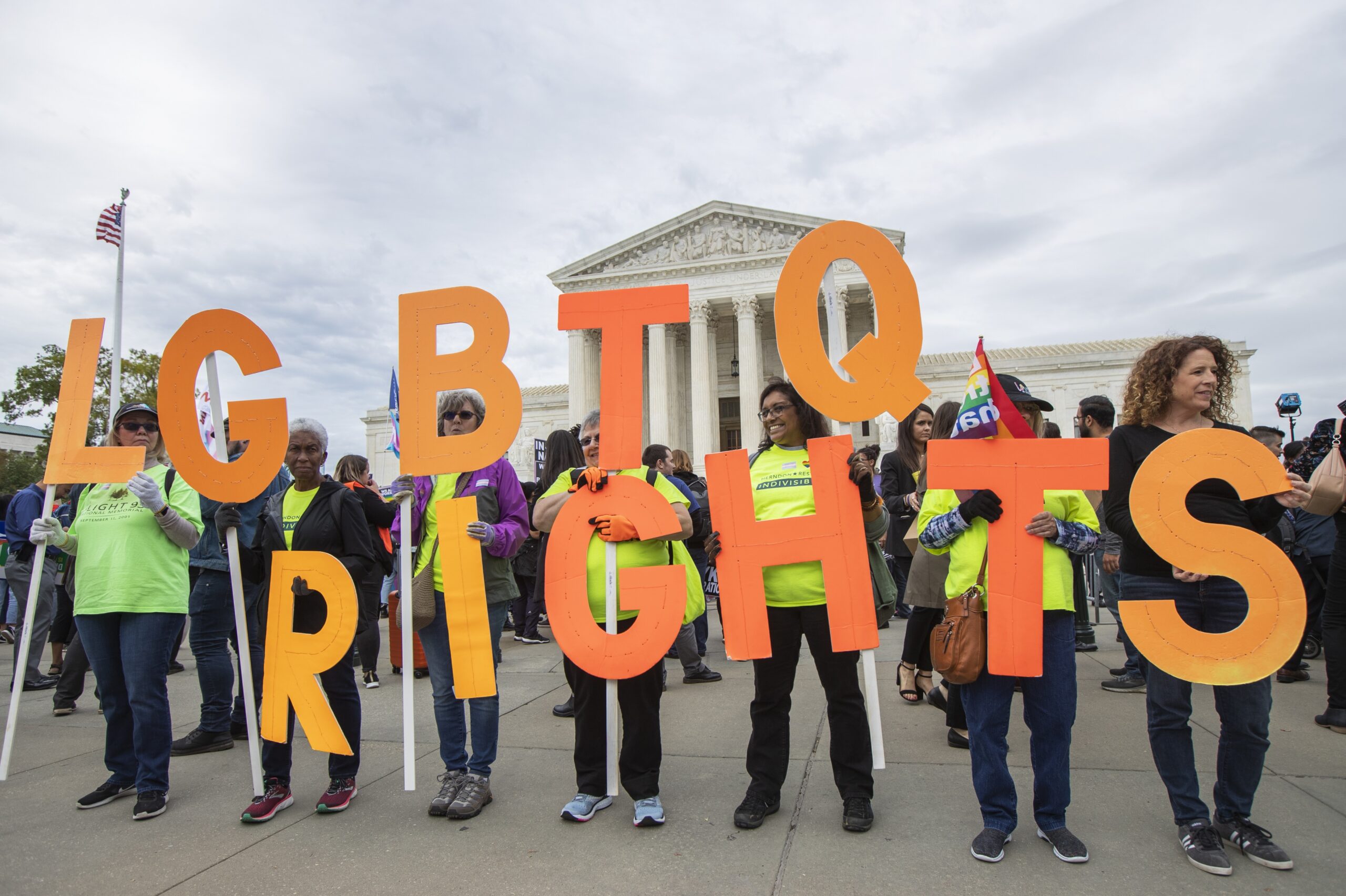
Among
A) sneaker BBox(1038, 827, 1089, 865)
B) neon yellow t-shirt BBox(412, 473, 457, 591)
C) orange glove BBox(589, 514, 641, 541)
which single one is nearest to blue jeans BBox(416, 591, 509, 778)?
neon yellow t-shirt BBox(412, 473, 457, 591)

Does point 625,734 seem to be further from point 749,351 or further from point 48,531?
point 749,351

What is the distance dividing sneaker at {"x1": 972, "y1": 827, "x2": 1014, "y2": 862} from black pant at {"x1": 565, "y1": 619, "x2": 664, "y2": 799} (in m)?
1.35

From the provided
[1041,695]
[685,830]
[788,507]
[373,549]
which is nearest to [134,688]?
[373,549]

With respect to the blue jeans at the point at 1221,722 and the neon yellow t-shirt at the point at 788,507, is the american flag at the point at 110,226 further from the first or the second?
the blue jeans at the point at 1221,722

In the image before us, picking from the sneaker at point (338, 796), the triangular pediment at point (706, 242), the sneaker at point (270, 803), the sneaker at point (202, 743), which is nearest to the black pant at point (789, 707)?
the sneaker at point (338, 796)

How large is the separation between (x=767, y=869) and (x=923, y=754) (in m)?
1.64

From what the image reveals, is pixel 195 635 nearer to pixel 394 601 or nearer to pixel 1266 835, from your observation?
pixel 394 601

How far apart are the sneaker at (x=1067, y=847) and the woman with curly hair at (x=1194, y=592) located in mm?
390

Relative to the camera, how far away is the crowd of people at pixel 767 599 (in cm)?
296

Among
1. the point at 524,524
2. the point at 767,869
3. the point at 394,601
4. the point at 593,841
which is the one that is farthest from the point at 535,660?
the point at 767,869

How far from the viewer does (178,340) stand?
3.92m

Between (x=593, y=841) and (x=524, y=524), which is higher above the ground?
(x=524, y=524)

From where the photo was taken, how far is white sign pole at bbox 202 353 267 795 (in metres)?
3.69

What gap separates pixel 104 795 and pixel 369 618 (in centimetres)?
197
